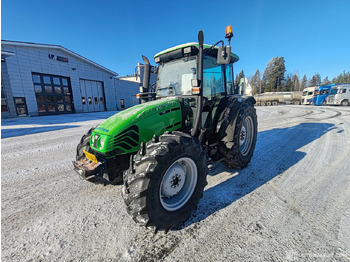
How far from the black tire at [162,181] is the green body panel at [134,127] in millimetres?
350

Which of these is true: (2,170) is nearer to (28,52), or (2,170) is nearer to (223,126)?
(223,126)

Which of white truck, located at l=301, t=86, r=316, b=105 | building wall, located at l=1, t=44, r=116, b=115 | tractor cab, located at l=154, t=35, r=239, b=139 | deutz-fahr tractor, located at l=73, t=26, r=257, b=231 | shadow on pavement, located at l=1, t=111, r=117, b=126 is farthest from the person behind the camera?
white truck, located at l=301, t=86, r=316, b=105

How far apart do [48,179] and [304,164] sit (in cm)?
499

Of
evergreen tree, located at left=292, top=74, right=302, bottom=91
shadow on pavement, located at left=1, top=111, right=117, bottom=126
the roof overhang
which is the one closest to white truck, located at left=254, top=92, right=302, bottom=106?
the roof overhang

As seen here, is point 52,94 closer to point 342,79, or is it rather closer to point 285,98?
point 285,98

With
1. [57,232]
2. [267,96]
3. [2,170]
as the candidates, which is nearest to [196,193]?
[57,232]

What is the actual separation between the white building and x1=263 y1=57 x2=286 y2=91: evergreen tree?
54086 millimetres

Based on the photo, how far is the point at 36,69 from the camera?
55.6 feet

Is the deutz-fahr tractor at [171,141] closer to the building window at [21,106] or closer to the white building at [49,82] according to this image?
the white building at [49,82]

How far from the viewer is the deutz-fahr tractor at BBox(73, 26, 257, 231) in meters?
1.70

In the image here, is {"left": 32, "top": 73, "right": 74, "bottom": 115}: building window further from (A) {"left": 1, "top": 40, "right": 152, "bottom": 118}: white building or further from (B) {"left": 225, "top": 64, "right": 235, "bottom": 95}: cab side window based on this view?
(B) {"left": 225, "top": 64, "right": 235, "bottom": 95}: cab side window

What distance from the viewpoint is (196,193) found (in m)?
2.07

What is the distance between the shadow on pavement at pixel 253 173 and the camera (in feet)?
7.30

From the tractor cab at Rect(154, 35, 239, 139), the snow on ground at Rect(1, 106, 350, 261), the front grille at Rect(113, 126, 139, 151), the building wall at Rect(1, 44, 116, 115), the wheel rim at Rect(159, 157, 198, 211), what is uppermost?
the building wall at Rect(1, 44, 116, 115)
